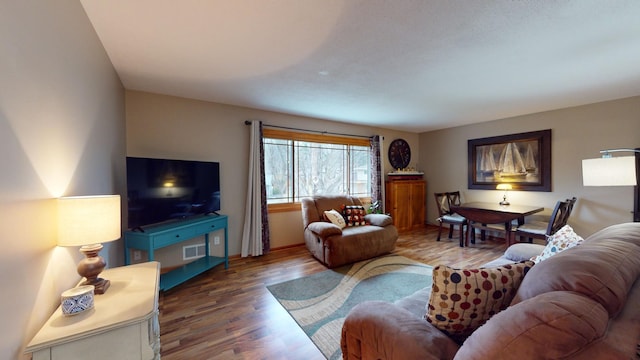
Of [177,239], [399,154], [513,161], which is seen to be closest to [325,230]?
[177,239]

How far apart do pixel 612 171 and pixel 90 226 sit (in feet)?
10.6

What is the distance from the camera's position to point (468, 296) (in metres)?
1.00

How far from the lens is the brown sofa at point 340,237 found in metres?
3.20

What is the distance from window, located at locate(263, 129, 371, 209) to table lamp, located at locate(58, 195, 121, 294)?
272cm

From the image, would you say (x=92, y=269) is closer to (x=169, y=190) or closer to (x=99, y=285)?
(x=99, y=285)

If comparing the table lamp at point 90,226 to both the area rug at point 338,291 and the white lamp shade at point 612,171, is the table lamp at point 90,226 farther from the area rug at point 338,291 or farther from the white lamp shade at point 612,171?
the white lamp shade at point 612,171

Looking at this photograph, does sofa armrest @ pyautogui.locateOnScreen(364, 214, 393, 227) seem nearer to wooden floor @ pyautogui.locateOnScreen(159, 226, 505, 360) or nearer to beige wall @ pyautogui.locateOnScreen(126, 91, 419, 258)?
wooden floor @ pyautogui.locateOnScreen(159, 226, 505, 360)

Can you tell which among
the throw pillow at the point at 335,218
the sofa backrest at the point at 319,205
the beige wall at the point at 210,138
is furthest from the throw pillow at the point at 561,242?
the beige wall at the point at 210,138

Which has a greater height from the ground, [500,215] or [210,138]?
[210,138]

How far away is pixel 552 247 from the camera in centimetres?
164

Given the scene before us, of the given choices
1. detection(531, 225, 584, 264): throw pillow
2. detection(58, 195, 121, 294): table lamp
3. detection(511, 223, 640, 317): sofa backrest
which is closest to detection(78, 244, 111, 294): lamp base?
detection(58, 195, 121, 294): table lamp

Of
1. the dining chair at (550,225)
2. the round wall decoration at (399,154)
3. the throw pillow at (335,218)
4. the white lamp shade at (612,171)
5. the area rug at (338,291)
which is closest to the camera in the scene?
the white lamp shade at (612,171)

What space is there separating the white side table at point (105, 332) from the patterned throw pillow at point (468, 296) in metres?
1.28

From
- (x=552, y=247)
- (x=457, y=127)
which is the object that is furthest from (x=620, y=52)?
(x=457, y=127)
